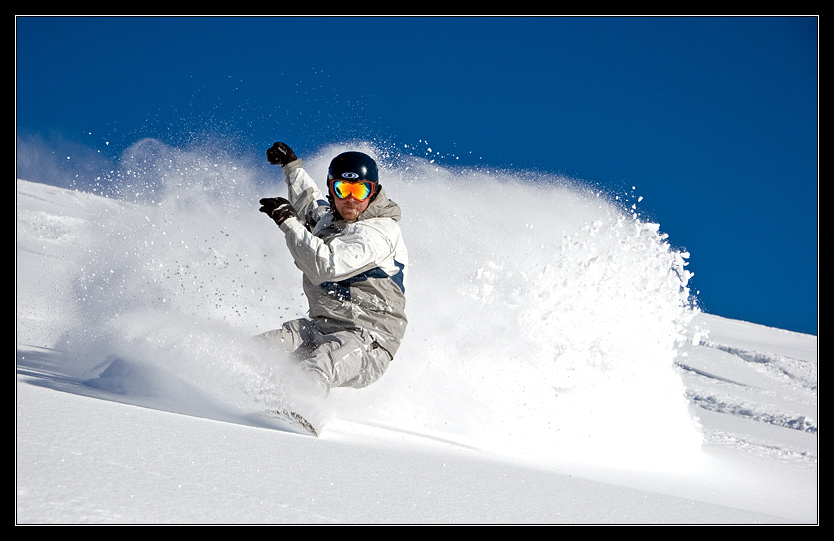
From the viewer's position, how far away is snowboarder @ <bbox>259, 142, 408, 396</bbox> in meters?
3.43

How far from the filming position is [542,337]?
6.14 meters

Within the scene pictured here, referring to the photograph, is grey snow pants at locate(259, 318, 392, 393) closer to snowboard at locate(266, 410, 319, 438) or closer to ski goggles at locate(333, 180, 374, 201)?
snowboard at locate(266, 410, 319, 438)

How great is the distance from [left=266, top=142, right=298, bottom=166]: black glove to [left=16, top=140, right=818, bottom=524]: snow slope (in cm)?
129

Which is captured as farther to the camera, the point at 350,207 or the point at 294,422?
the point at 350,207

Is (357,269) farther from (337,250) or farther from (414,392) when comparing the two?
(414,392)

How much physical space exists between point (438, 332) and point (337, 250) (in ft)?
10.4

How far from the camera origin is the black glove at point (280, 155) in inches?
181

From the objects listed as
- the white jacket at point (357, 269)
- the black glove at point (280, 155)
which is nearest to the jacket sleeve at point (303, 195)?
the black glove at point (280, 155)

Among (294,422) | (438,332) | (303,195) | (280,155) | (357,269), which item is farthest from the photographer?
(438,332)

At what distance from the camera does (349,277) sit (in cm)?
365

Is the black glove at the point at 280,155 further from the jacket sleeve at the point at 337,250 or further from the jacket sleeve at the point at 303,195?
the jacket sleeve at the point at 337,250

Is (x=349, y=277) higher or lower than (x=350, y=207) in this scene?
lower

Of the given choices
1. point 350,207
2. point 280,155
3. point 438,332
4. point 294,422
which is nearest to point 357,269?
point 350,207

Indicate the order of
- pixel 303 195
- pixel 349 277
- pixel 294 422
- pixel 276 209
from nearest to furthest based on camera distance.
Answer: pixel 294 422, pixel 276 209, pixel 349 277, pixel 303 195
